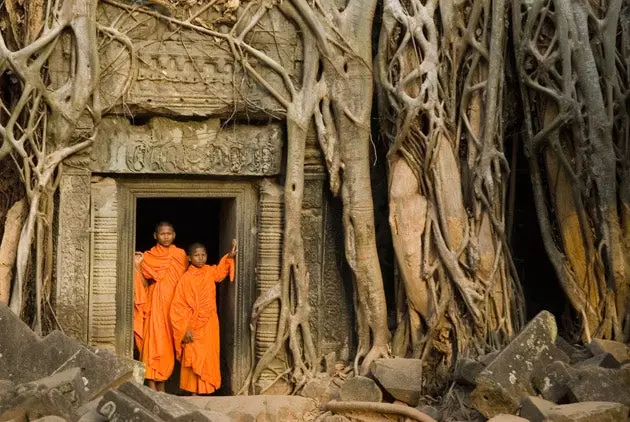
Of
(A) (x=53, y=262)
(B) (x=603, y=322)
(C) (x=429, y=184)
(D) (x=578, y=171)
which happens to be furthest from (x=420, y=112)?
(A) (x=53, y=262)

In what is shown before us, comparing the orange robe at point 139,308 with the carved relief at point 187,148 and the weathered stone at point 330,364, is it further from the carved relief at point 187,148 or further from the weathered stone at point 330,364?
the weathered stone at point 330,364

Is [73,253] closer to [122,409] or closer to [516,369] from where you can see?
[122,409]

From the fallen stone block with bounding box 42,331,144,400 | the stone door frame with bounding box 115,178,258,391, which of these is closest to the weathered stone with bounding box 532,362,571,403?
the stone door frame with bounding box 115,178,258,391

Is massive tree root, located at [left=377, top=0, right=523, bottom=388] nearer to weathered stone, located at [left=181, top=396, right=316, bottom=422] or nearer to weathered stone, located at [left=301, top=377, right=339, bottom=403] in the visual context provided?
weathered stone, located at [left=301, top=377, right=339, bottom=403]

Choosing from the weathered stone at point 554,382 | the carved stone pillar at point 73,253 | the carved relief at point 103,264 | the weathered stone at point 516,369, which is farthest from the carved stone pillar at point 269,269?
the weathered stone at point 554,382

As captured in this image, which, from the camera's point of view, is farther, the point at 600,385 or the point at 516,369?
the point at 516,369

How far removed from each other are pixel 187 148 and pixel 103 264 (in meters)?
0.96

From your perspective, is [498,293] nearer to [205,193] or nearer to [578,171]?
[578,171]

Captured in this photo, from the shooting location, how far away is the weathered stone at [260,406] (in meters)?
8.64

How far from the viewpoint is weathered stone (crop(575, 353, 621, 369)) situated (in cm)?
837

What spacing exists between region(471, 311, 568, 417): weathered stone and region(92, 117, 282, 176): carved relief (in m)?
2.11

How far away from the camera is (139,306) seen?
927 centimetres

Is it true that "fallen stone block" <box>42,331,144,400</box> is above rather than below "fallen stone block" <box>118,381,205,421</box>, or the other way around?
above

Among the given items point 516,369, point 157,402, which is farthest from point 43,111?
point 516,369
